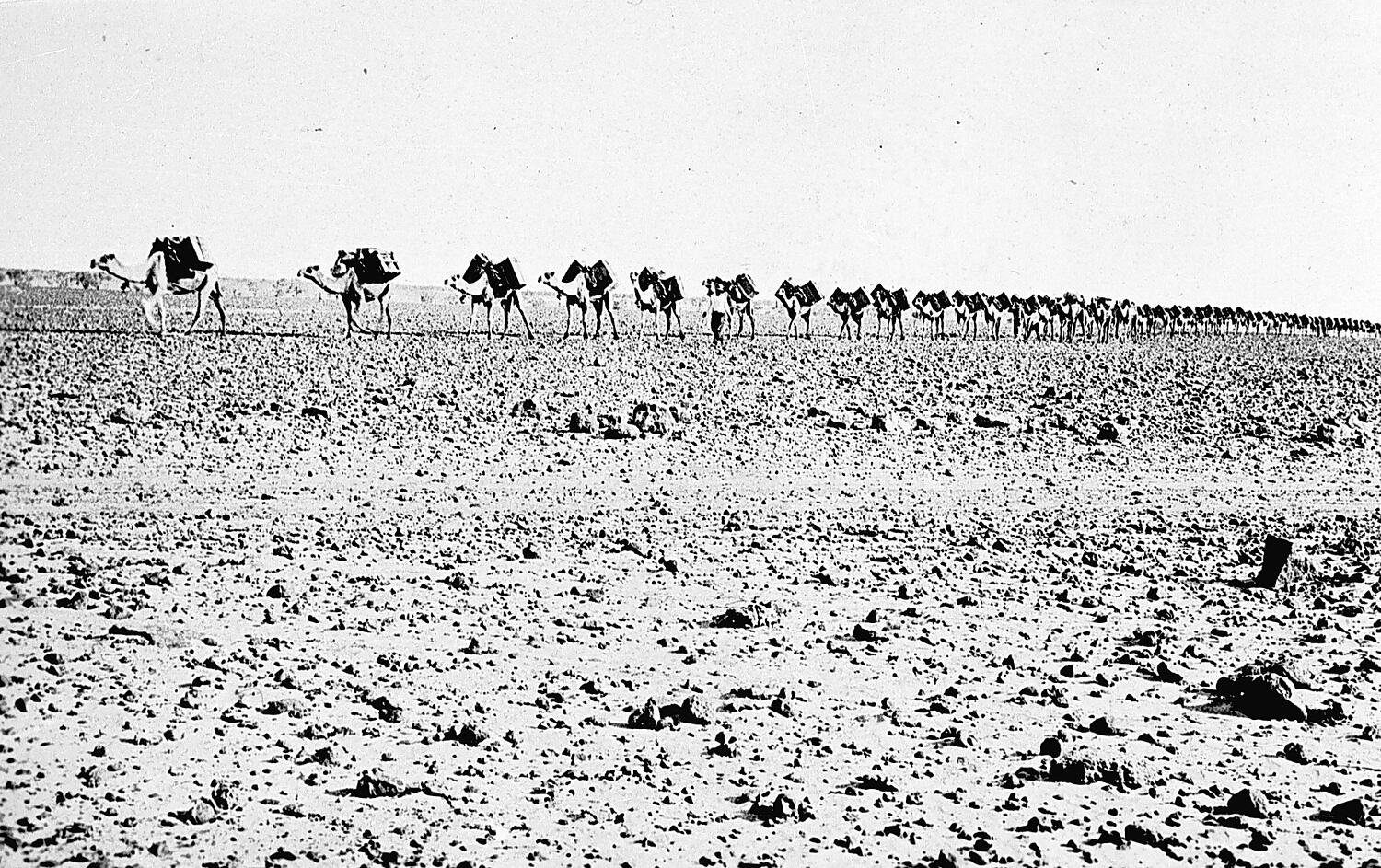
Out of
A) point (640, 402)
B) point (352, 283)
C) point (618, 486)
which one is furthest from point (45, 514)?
point (352, 283)

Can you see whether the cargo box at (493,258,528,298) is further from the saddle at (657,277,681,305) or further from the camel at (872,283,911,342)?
the camel at (872,283,911,342)

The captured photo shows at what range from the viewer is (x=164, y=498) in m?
12.5

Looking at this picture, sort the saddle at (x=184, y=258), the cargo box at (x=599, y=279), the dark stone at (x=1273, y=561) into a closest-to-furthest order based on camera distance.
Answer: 1. the dark stone at (x=1273, y=561)
2. the saddle at (x=184, y=258)
3. the cargo box at (x=599, y=279)

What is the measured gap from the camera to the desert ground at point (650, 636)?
5539 millimetres

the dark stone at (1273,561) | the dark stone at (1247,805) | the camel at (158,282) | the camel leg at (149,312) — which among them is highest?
the camel at (158,282)

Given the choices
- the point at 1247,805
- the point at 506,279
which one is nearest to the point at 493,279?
the point at 506,279

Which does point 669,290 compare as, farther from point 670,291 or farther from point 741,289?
point 741,289

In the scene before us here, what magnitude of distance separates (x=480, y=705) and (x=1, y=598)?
3.20m

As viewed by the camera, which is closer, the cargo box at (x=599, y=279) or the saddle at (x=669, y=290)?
the cargo box at (x=599, y=279)

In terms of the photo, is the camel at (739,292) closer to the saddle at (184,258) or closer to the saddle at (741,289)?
the saddle at (741,289)

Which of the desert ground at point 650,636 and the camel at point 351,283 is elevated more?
the camel at point 351,283

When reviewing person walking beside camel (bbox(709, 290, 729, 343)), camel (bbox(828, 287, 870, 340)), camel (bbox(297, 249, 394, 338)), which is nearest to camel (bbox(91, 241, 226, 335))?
camel (bbox(297, 249, 394, 338))

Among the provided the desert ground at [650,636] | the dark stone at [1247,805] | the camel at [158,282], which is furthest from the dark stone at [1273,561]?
the camel at [158,282]

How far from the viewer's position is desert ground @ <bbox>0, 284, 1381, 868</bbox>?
5.54 meters
